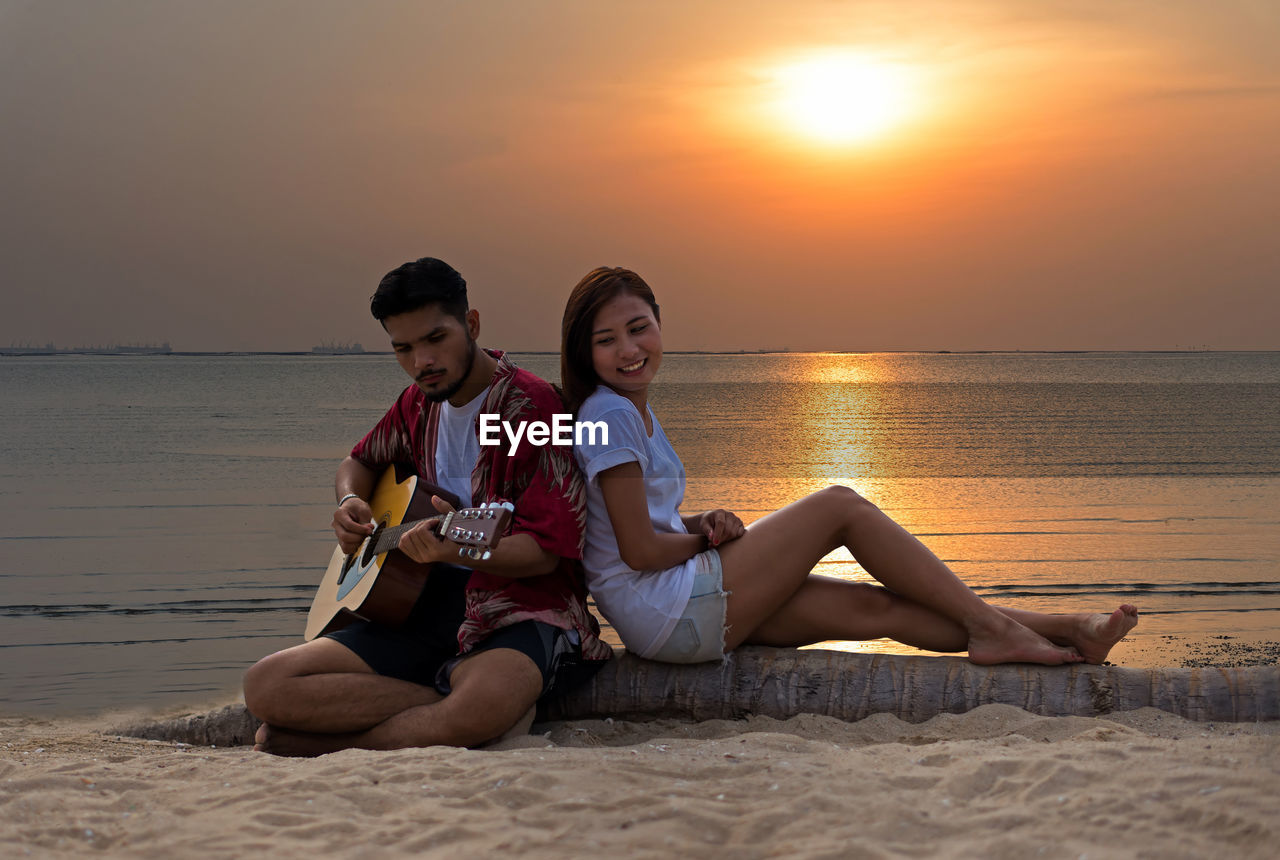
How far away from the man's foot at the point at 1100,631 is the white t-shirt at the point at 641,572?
1.58 metres

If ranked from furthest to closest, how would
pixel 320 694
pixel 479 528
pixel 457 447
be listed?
1. pixel 457 447
2. pixel 320 694
3. pixel 479 528

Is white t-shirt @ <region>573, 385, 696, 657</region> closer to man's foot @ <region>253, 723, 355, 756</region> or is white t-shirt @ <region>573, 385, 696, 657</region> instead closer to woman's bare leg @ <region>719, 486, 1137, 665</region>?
woman's bare leg @ <region>719, 486, 1137, 665</region>

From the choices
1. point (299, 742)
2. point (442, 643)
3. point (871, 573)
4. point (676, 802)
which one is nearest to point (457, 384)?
point (442, 643)

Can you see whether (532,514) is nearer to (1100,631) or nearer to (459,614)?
(459,614)

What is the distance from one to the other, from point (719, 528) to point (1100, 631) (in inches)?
→ 60.4

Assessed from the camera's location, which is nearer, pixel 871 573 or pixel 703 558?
pixel 703 558

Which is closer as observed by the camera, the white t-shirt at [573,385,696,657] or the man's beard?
the white t-shirt at [573,385,696,657]

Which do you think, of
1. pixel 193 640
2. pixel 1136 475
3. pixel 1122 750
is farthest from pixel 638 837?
pixel 1136 475

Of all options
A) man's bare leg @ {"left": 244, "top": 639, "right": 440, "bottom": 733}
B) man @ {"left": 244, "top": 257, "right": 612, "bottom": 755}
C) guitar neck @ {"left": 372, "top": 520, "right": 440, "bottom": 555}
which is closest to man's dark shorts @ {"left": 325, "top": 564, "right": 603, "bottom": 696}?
man @ {"left": 244, "top": 257, "right": 612, "bottom": 755}

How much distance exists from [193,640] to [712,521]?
4.53 m

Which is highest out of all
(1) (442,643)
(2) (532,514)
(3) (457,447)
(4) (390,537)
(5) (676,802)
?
(3) (457,447)

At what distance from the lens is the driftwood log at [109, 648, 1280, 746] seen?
400 centimetres

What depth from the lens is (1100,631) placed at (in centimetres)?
403

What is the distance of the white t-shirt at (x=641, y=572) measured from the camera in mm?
3809
